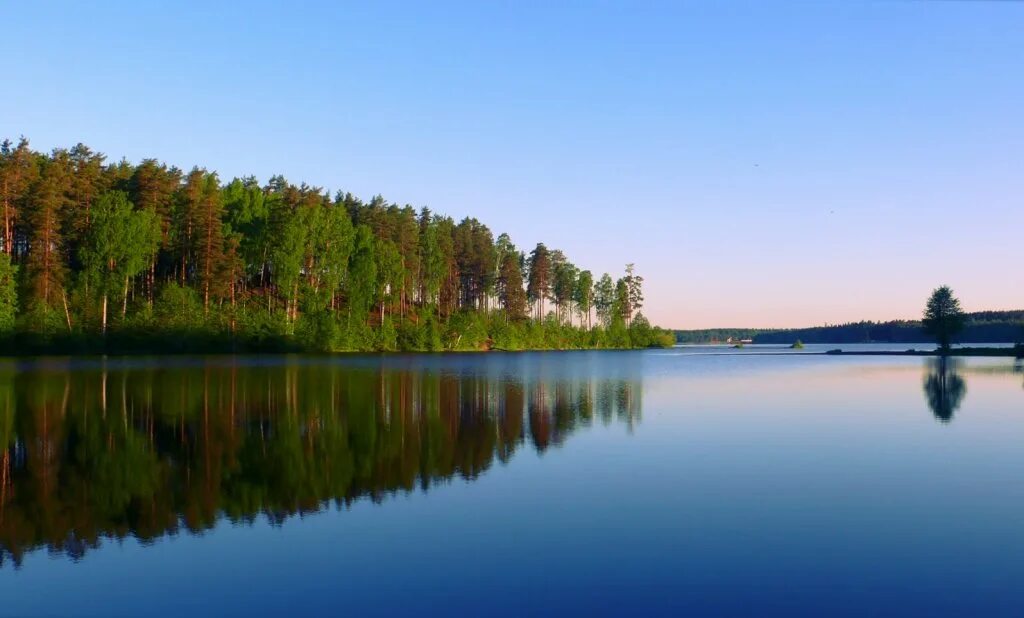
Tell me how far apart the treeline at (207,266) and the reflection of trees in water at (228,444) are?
36.6 meters

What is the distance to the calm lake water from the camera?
10.5m

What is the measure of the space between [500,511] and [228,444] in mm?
11062

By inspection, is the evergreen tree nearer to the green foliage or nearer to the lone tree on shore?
the lone tree on shore

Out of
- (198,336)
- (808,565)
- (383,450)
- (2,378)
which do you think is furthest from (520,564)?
(198,336)

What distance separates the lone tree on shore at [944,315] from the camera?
110 metres

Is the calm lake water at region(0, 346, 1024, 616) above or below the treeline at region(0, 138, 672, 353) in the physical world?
below

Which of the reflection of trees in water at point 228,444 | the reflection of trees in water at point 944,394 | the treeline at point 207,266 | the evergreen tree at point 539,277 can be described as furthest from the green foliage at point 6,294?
the evergreen tree at point 539,277

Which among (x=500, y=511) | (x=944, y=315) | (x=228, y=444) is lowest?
(x=500, y=511)

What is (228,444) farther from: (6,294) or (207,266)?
(207,266)

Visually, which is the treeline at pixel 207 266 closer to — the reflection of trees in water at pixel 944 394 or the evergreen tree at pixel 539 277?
the evergreen tree at pixel 539 277

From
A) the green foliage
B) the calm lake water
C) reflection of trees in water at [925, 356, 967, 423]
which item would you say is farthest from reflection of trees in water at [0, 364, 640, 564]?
the green foliage

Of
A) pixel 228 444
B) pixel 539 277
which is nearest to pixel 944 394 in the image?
pixel 228 444

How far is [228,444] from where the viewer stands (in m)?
22.8

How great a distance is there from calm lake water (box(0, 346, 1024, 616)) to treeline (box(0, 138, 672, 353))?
169ft
